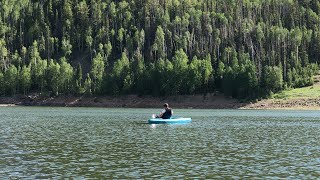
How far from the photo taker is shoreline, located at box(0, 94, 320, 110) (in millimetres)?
163000

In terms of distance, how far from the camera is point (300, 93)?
552ft

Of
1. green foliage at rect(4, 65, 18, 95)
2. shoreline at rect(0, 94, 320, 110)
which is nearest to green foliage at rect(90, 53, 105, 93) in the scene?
shoreline at rect(0, 94, 320, 110)

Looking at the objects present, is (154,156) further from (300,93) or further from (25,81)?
(25,81)

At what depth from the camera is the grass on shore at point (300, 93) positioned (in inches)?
6402

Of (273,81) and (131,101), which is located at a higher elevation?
(273,81)

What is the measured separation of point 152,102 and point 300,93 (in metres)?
50.7

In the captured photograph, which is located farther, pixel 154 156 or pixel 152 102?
pixel 152 102

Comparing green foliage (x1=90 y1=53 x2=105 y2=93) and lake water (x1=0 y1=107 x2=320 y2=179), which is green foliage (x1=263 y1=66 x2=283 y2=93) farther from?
lake water (x1=0 y1=107 x2=320 y2=179)

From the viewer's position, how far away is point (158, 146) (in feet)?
156

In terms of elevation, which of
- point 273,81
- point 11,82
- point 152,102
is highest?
point 11,82

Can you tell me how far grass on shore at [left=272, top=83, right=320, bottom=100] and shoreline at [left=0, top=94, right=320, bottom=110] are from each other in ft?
8.61

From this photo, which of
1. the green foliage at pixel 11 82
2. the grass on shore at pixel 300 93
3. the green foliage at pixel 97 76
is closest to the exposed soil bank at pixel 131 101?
the green foliage at pixel 97 76

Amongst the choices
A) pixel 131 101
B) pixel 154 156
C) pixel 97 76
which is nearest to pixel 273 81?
pixel 131 101

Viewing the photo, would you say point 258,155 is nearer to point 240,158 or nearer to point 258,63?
point 240,158
